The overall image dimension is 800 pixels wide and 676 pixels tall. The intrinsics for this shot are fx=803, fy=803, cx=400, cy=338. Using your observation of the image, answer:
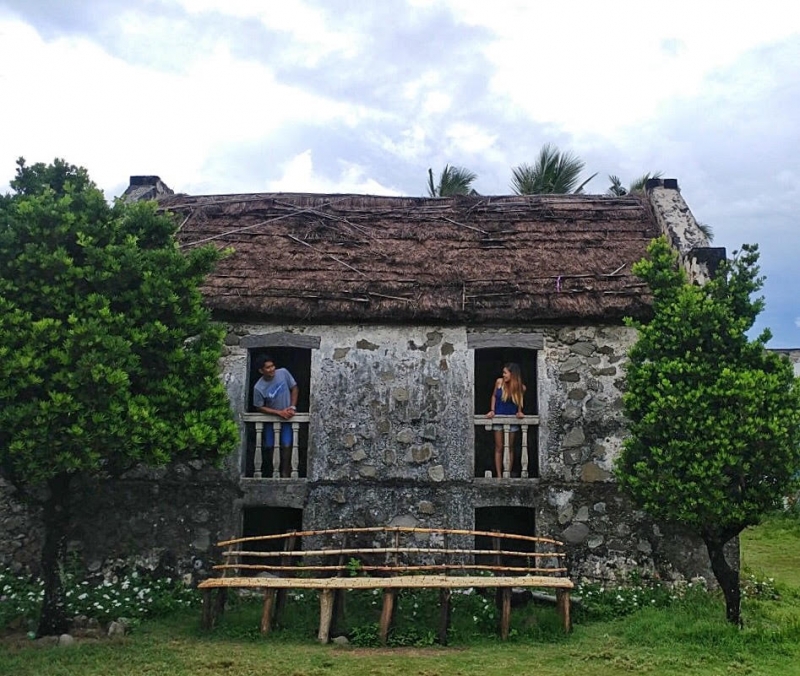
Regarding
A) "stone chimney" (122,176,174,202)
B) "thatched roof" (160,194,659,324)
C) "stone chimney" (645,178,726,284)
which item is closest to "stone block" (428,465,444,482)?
"thatched roof" (160,194,659,324)

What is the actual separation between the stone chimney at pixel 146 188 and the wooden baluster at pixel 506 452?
7.36 m

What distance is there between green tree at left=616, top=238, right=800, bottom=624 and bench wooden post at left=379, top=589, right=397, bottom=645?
8.79 feet

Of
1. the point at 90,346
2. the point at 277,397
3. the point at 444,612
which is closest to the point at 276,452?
the point at 277,397

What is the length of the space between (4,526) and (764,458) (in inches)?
341

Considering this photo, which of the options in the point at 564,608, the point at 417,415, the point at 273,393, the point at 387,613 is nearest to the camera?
the point at 387,613

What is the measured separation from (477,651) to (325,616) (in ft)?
4.86

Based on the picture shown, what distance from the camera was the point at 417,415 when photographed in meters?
9.98

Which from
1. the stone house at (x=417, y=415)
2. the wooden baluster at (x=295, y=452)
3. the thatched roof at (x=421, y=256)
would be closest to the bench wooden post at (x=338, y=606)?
the stone house at (x=417, y=415)

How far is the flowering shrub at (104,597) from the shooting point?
843 cm

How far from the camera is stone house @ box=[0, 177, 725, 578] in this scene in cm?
972

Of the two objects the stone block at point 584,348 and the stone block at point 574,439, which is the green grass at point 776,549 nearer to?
the stone block at point 574,439

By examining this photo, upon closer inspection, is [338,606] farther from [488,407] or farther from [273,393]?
[488,407]

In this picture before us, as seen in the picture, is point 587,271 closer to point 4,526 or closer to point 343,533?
point 343,533

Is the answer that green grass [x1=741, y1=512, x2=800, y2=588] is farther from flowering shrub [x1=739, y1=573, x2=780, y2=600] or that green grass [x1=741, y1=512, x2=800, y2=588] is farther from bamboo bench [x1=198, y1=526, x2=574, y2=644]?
bamboo bench [x1=198, y1=526, x2=574, y2=644]
